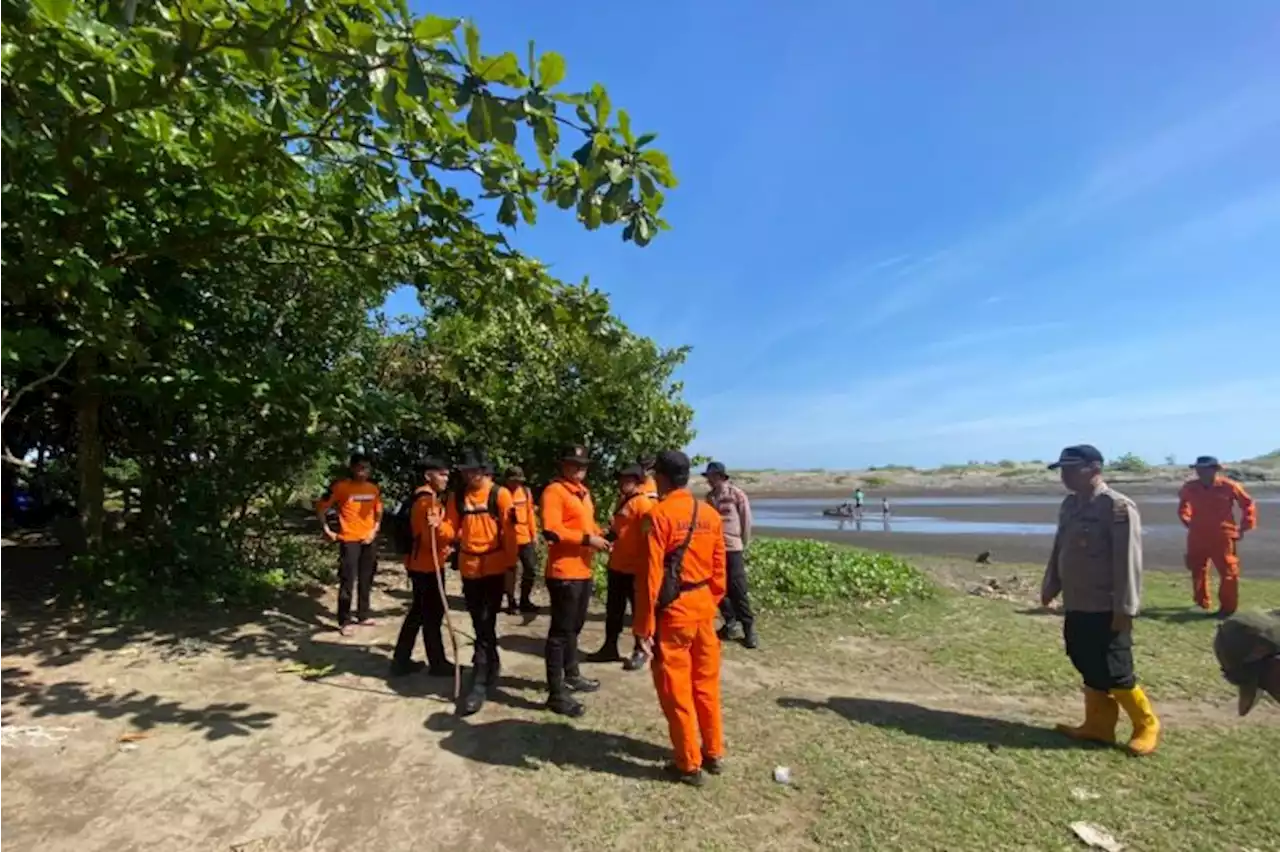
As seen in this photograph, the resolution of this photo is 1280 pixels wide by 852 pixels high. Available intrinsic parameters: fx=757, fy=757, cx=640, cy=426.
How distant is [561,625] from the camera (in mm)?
5605

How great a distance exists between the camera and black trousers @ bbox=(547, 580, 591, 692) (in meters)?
5.55

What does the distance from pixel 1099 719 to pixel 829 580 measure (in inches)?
180

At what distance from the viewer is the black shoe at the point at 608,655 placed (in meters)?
7.02

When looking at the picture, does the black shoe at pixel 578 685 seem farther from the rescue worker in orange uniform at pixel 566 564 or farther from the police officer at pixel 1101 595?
the police officer at pixel 1101 595

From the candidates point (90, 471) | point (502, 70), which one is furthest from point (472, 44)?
point (90, 471)

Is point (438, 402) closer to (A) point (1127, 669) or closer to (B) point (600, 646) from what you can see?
(B) point (600, 646)

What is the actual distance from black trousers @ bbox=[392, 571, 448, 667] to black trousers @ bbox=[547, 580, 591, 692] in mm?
1189

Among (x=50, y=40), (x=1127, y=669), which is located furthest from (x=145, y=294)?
(x=1127, y=669)

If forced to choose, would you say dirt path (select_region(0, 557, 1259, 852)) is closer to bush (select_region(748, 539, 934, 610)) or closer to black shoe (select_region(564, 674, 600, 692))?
black shoe (select_region(564, 674, 600, 692))

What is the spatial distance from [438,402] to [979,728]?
26.5 ft

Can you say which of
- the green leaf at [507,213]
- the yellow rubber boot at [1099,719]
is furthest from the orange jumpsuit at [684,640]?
the yellow rubber boot at [1099,719]

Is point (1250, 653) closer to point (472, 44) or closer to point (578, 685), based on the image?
point (472, 44)

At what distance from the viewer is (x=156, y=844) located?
12.5ft

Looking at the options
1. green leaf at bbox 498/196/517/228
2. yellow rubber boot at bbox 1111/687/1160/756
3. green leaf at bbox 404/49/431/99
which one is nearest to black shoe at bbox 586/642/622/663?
yellow rubber boot at bbox 1111/687/1160/756
